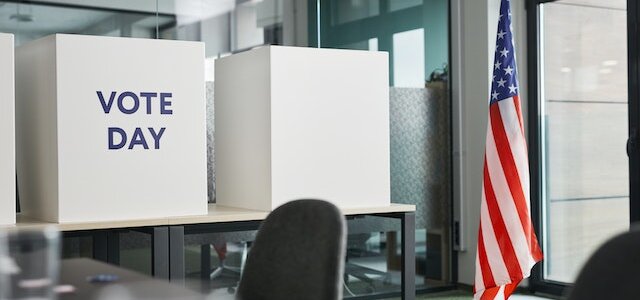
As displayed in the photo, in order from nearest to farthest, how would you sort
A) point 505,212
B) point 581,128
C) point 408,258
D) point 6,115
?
point 6,115 < point 408,258 < point 505,212 < point 581,128

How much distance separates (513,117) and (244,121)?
1.64m

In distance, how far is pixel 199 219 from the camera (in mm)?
3434

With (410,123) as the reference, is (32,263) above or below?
below

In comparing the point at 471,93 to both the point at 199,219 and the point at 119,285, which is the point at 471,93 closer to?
the point at 199,219

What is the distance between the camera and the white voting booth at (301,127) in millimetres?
3689

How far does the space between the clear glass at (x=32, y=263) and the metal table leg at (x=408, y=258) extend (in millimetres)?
2525

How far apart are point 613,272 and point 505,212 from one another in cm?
336

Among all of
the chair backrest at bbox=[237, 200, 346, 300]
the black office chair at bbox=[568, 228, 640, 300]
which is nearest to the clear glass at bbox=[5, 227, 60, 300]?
the chair backrest at bbox=[237, 200, 346, 300]

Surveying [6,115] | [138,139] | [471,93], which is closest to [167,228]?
[138,139]

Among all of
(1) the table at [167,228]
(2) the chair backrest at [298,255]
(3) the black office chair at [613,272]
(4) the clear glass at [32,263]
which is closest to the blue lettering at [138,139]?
(1) the table at [167,228]

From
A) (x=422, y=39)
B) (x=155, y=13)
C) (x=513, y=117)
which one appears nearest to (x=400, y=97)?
(x=422, y=39)

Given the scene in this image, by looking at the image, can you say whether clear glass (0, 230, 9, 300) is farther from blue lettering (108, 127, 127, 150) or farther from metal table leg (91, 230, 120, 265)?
metal table leg (91, 230, 120, 265)

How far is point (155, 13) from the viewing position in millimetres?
4617

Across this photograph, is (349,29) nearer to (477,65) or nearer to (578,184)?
(477,65)
